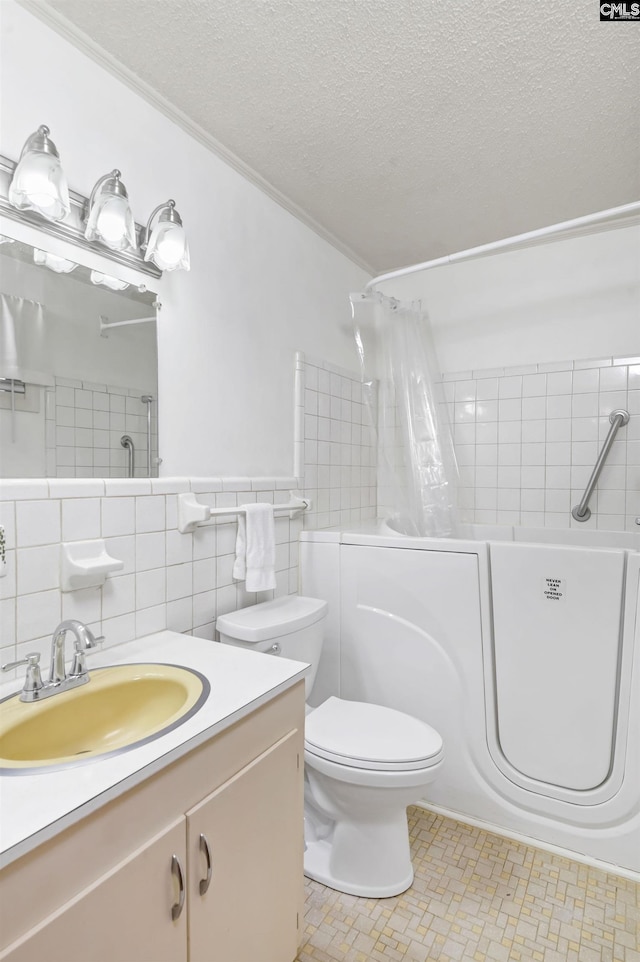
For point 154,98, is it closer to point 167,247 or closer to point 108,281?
point 167,247

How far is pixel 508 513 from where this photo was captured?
2.54m

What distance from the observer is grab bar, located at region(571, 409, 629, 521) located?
2254 millimetres

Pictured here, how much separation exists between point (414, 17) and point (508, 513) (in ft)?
6.47

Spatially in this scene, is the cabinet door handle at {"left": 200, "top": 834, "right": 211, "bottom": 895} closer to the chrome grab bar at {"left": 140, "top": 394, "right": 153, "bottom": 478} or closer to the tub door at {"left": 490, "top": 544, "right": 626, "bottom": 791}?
the chrome grab bar at {"left": 140, "top": 394, "right": 153, "bottom": 478}

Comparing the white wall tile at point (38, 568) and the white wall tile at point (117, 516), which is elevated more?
the white wall tile at point (117, 516)

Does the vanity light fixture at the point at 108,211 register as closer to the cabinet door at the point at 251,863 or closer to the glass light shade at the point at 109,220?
the glass light shade at the point at 109,220

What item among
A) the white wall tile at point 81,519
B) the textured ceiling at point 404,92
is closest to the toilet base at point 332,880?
the white wall tile at point 81,519

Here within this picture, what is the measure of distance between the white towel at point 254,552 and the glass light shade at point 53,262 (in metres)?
0.84

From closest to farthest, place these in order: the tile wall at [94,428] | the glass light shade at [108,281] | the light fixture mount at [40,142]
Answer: the light fixture mount at [40,142] → the tile wall at [94,428] → the glass light shade at [108,281]

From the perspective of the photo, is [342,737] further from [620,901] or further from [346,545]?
[620,901]

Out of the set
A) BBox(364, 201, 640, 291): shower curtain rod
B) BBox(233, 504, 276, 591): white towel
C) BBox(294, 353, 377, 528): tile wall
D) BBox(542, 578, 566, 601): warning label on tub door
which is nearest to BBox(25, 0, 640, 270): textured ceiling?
BBox(364, 201, 640, 291): shower curtain rod

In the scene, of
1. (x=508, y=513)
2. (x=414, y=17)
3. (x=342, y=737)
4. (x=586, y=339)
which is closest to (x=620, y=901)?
(x=342, y=737)

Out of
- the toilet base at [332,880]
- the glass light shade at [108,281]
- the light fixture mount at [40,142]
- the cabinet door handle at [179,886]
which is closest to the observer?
the cabinet door handle at [179,886]

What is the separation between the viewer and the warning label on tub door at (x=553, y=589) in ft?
5.42
